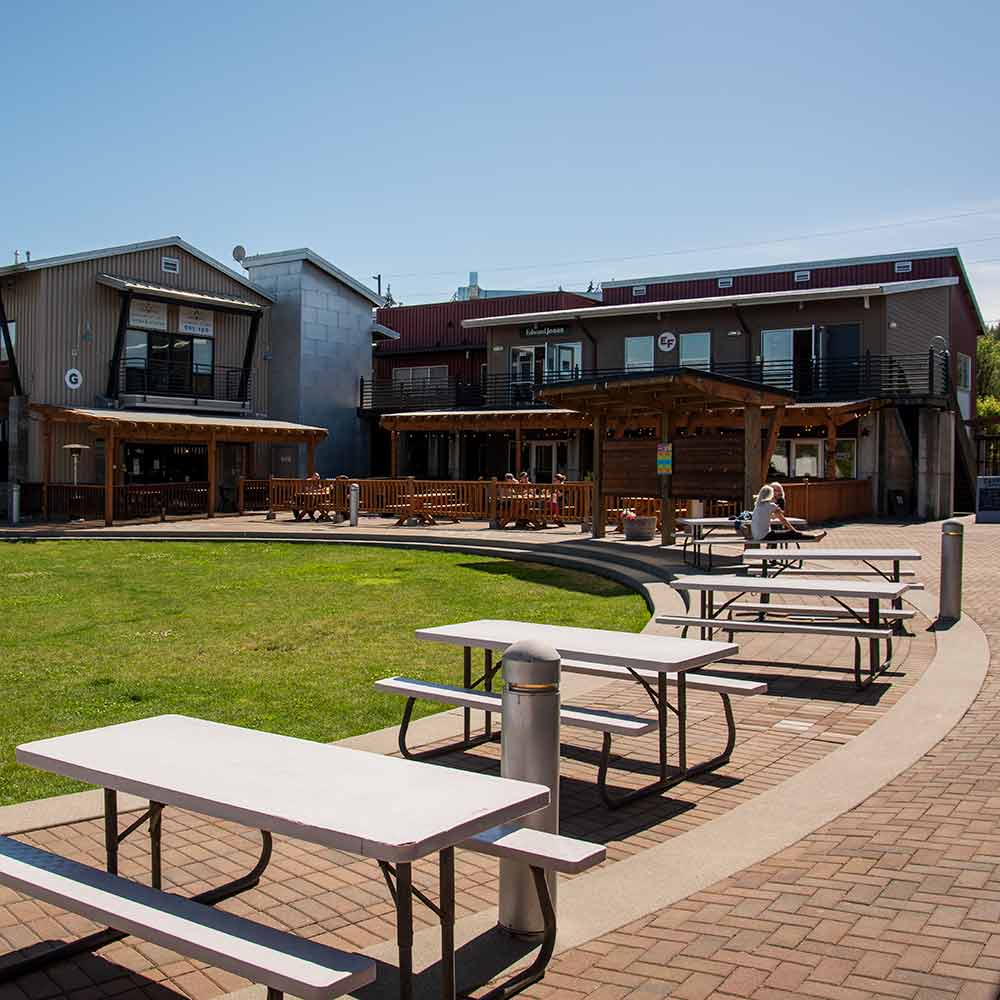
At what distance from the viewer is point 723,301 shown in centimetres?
3309

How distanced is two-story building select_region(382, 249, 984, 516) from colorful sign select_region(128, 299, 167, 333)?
7772 millimetres

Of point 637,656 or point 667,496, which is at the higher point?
point 667,496

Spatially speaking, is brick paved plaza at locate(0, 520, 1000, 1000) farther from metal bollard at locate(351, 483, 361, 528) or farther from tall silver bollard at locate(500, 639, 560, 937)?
metal bollard at locate(351, 483, 361, 528)

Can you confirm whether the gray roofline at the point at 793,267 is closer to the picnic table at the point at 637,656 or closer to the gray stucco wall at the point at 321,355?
the gray stucco wall at the point at 321,355

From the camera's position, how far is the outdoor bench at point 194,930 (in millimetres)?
2807

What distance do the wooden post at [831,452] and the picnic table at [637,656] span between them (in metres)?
23.7

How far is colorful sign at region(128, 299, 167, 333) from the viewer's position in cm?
3328

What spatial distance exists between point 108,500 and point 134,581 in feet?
40.7

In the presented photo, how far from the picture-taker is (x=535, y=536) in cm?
2216

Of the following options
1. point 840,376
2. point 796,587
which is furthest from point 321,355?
point 796,587

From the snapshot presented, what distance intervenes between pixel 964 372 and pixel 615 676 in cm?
3430

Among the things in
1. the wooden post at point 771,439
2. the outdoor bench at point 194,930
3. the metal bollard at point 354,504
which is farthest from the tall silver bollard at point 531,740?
→ the metal bollard at point 354,504

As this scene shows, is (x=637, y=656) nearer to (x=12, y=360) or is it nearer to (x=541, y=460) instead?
(x=12, y=360)

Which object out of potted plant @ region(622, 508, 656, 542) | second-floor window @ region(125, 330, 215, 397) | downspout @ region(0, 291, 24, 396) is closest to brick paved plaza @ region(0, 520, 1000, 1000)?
potted plant @ region(622, 508, 656, 542)
